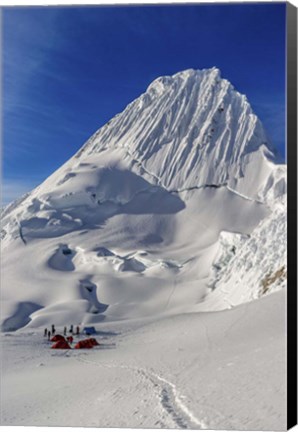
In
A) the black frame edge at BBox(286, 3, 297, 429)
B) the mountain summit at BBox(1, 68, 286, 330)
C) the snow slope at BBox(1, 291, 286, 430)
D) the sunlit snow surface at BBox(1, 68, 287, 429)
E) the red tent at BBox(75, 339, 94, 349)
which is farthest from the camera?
the mountain summit at BBox(1, 68, 286, 330)

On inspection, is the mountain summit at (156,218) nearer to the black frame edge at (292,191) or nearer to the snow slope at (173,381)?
the snow slope at (173,381)

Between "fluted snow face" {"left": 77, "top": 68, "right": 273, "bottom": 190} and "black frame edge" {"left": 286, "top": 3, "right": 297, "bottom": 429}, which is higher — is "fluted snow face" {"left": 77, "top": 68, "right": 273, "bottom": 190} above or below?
above

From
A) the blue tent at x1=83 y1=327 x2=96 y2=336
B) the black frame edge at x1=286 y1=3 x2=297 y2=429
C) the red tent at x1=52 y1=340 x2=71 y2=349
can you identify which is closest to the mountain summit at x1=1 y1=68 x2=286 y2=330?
the blue tent at x1=83 y1=327 x2=96 y2=336

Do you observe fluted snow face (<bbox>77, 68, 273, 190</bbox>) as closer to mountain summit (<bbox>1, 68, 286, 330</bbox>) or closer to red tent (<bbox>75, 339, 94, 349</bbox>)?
mountain summit (<bbox>1, 68, 286, 330</bbox>)

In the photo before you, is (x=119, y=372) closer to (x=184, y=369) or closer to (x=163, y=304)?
(x=184, y=369)

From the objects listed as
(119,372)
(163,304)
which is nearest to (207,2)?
(119,372)

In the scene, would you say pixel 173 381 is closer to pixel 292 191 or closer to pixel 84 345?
pixel 292 191

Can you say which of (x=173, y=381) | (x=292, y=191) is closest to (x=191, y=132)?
(x=173, y=381)

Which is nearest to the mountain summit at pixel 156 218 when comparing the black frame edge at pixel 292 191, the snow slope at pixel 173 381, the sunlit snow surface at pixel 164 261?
the sunlit snow surface at pixel 164 261
